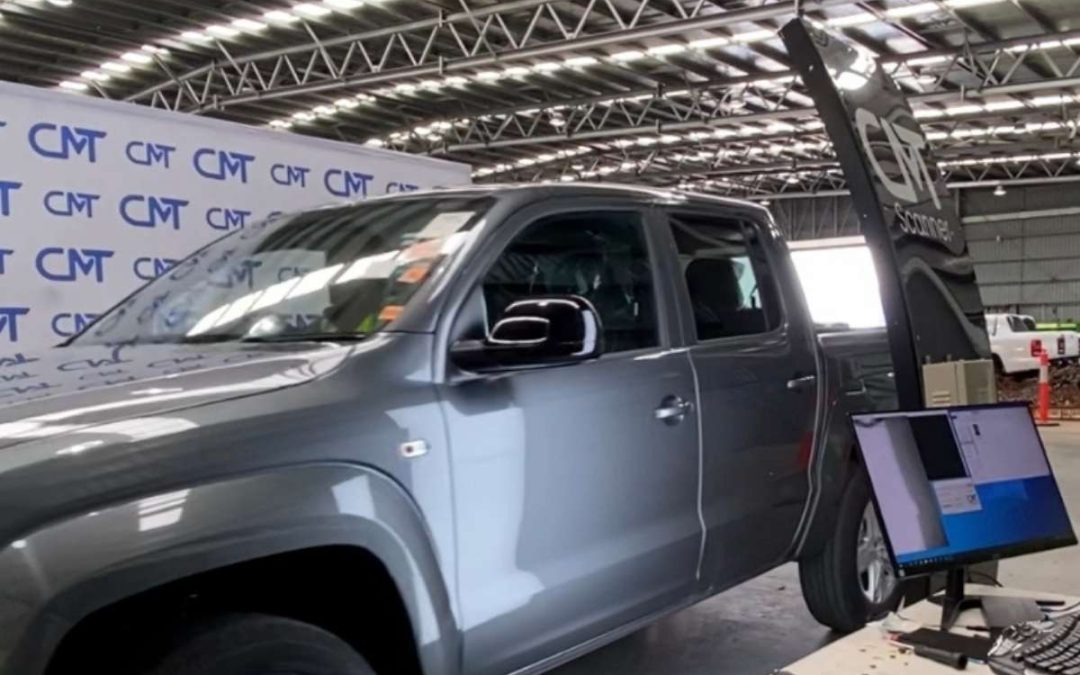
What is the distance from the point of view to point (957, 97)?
15.3 metres

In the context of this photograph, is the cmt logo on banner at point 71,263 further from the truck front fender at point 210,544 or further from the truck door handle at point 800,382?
the truck door handle at point 800,382

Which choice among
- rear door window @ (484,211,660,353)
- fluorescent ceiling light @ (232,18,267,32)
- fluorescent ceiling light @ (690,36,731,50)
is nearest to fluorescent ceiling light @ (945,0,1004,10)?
fluorescent ceiling light @ (690,36,731,50)

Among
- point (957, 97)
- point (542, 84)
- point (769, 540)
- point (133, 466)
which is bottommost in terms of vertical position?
point (769, 540)

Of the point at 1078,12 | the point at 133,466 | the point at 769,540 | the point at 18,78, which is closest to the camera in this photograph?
the point at 133,466

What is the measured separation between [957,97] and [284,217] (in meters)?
14.3

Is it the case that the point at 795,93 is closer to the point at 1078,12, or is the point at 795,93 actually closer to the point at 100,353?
the point at 1078,12

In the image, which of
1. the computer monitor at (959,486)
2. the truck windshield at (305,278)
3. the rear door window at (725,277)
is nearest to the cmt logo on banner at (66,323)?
the truck windshield at (305,278)

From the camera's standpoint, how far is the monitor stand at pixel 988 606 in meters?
2.22

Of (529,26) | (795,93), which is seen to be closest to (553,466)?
(529,26)

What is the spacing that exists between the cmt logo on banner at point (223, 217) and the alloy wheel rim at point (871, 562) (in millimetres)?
3165

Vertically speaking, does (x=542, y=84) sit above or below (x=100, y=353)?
above

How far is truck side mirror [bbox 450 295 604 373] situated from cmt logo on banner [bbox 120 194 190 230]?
2865 mm

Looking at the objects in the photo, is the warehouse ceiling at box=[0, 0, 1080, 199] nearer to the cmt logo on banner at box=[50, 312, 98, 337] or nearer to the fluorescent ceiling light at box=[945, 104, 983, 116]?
the fluorescent ceiling light at box=[945, 104, 983, 116]

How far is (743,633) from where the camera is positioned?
14.3 ft
